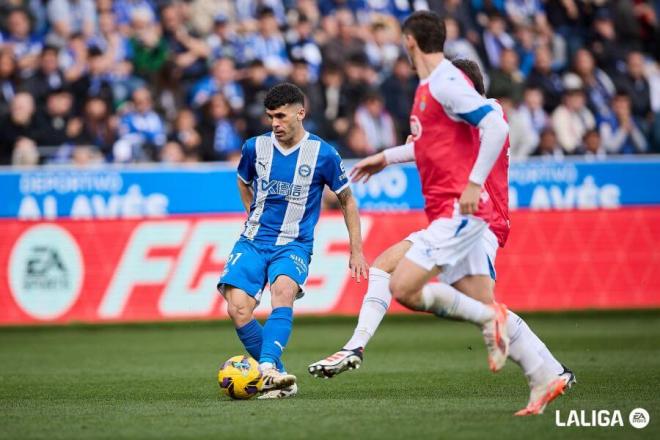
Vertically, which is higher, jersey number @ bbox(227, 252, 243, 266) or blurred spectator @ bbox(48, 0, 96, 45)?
blurred spectator @ bbox(48, 0, 96, 45)

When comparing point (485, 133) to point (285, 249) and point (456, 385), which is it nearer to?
point (285, 249)

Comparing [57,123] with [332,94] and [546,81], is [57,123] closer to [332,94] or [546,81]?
[332,94]

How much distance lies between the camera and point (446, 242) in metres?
7.46

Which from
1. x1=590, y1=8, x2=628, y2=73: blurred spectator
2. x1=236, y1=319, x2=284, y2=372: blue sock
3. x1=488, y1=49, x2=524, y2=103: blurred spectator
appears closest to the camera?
x1=236, y1=319, x2=284, y2=372: blue sock

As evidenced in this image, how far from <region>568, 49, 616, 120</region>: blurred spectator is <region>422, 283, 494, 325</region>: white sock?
13.6 meters

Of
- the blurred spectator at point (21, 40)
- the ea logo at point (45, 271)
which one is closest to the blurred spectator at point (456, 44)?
the blurred spectator at point (21, 40)

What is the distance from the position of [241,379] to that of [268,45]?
11484 mm

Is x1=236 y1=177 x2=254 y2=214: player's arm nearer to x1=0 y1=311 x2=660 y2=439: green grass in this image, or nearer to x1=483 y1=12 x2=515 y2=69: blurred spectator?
x1=0 y1=311 x2=660 y2=439: green grass

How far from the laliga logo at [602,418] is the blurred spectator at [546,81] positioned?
43.1 feet

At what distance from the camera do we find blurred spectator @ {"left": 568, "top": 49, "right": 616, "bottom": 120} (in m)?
20.5

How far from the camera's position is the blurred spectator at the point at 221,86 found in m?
18.5

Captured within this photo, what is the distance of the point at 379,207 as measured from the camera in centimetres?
1728

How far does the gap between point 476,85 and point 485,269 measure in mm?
1502

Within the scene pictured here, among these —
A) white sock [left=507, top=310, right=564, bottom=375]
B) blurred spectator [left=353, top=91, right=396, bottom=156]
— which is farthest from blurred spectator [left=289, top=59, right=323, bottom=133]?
white sock [left=507, top=310, right=564, bottom=375]
